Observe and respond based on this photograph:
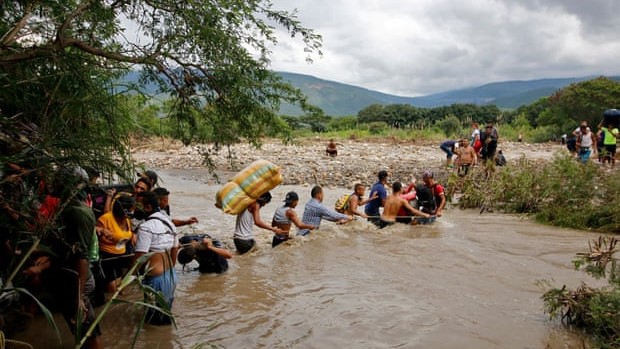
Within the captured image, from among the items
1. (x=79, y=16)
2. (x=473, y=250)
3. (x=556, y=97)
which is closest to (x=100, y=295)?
(x=79, y=16)

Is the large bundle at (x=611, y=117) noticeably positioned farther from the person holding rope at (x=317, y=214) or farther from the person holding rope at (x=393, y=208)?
the person holding rope at (x=317, y=214)

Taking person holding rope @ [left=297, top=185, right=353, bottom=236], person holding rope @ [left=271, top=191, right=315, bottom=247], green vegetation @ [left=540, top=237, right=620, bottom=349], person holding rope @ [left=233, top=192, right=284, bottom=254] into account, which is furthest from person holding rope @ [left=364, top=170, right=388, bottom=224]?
green vegetation @ [left=540, top=237, right=620, bottom=349]

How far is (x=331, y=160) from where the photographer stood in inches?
915

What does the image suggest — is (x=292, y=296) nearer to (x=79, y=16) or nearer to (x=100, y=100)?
(x=100, y=100)

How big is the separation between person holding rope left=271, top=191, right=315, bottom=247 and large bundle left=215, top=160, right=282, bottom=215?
32.9 inches

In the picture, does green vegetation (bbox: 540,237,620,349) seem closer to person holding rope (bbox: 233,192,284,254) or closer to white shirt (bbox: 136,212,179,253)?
white shirt (bbox: 136,212,179,253)

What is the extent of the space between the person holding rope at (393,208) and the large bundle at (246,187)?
10.4 ft

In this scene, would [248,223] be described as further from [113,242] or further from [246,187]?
[113,242]

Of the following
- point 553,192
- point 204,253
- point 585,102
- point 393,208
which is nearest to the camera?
point 204,253

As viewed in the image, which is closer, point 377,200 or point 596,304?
point 596,304

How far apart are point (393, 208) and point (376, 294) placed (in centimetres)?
394

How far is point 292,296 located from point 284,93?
8.30 ft

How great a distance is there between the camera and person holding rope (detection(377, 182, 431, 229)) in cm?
1057

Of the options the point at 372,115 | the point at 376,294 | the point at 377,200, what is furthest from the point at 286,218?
the point at 372,115
